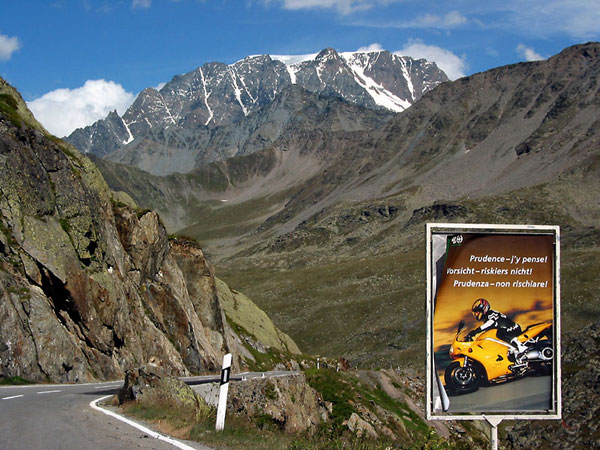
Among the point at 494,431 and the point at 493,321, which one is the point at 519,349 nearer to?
the point at 493,321

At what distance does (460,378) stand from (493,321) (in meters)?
0.98

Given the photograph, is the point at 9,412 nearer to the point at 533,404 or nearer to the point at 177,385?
the point at 177,385

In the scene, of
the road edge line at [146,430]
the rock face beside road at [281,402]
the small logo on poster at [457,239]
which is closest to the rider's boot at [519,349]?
the small logo on poster at [457,239]

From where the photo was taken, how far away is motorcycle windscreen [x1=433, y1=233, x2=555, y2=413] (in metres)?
10.3

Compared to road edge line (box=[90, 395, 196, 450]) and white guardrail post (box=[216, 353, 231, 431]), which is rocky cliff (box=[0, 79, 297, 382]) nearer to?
road edge line (box=[90, 395, 196, 450])

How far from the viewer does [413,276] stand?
487 feet

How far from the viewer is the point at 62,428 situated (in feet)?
37.6

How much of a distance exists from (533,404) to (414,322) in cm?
9913

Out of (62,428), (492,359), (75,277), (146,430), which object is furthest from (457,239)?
(75,277)

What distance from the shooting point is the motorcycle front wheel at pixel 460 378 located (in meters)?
10.4

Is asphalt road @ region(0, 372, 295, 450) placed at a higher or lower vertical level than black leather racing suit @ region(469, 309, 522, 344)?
lower

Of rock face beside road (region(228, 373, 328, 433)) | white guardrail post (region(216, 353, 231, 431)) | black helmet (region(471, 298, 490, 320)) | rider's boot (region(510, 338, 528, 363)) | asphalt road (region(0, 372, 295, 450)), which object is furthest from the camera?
rock face beside road (region(228, 373, 328, 433))

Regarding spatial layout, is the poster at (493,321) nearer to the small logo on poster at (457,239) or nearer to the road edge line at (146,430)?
the small logo on poster at (457,239)

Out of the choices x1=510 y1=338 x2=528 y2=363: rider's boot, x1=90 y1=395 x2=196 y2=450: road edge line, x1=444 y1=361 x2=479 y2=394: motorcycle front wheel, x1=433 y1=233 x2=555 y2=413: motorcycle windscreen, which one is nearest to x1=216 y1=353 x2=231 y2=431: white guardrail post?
x1=90 y1=395 x2=196 y2=450: road edge line
